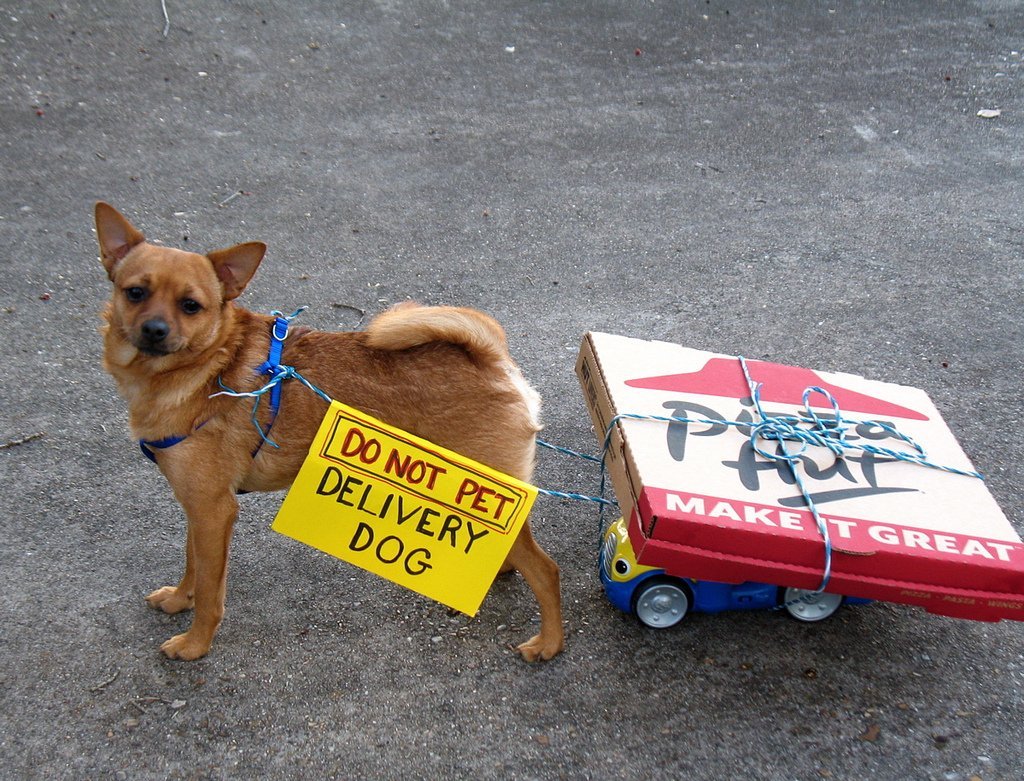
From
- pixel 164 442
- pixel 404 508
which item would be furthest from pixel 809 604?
pixel 164 442

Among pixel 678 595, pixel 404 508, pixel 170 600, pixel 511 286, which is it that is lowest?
pixel 170 600

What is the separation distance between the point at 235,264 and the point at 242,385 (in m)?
0.46

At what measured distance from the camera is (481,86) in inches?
Answer: 341

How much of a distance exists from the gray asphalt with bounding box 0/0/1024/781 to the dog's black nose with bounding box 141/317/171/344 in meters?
1.25

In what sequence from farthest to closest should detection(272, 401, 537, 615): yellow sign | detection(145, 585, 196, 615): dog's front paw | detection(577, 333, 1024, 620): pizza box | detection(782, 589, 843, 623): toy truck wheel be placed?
detection(145, 585, 196, 615): dog's front paw
detection(782, 589, 843, 623): toy truck wheel
detection(272, 401, 537, 615): yellow sign
detection(577, 333, 1024, 620): pizza box

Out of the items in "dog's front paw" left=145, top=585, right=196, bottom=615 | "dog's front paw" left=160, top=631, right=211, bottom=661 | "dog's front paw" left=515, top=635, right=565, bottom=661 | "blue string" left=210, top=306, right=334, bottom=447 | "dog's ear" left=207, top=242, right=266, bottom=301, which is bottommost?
"dog's front paw" left=145, top=585, right=196, bottom=615

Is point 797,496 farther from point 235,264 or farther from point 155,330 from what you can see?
point 155,330

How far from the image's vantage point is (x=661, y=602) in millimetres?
3471

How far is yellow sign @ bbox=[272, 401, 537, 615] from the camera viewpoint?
3.14 meters

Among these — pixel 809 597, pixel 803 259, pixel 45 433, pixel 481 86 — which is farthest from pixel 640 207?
pixel 45 433

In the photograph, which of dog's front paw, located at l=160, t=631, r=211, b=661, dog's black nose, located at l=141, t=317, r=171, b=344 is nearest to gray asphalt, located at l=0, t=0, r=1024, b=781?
dog's front paw, located at l=160, t=631, r=211, b=661

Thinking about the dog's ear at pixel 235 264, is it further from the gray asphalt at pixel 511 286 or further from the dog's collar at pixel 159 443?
the gray asphalt at pixel 511 286

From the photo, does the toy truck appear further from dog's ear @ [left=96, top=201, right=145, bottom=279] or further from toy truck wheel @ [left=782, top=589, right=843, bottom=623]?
dog's ear @ [left=96, top=201, right=145, bottom=279]

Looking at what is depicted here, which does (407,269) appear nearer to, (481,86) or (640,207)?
(640,207)
